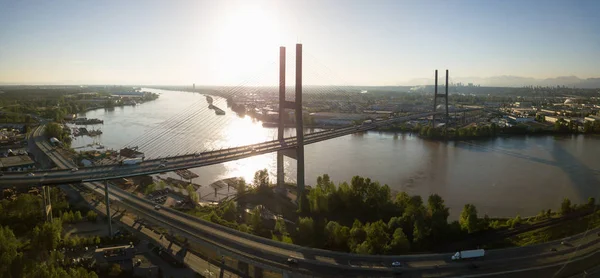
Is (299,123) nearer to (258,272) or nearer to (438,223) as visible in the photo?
(438,223)

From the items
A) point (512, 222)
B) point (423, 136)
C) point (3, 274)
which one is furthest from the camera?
point (423, 136)

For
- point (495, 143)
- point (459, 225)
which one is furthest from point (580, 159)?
point (459, 225)

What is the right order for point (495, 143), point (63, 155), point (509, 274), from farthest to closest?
point (495, 143), point (63, 155), point (509, 274)

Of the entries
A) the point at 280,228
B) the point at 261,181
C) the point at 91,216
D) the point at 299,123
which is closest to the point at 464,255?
the point at 280,228

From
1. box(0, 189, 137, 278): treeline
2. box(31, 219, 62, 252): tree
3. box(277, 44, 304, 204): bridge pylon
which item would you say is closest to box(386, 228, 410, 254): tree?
box(277, 44, 304, 204): bridge pylon

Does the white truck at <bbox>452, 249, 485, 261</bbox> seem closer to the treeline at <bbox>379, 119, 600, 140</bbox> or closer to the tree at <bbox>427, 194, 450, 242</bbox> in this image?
the tree at <bbox>427, 194, 450, 242</bbox>

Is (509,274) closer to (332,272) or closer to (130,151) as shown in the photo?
(332,272)
